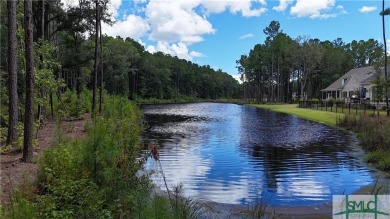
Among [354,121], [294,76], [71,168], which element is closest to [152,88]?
[294,76]

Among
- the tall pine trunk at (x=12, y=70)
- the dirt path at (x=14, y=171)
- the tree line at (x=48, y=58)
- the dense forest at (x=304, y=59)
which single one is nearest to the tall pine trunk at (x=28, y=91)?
the tree line at (x=48, y=58)

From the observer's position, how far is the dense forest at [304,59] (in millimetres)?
79062

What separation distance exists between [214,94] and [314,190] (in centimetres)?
13897

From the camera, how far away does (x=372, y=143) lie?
16.8 metres

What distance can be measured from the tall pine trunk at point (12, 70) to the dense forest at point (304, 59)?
7001 cm

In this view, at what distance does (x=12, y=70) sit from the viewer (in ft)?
38.8

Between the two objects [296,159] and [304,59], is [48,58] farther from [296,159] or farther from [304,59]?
[304,59]

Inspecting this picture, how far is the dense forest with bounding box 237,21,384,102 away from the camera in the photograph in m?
79.1

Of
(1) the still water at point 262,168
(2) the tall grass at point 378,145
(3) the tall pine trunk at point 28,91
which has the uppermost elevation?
(3) the tall pine trunk at point 28,91

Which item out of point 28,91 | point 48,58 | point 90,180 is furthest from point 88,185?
point 48,58

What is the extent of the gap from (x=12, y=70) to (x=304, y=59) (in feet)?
237

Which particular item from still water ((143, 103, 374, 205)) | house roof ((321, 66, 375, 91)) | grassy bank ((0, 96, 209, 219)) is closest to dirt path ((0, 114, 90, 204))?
grassy bank ((0, 96, 209, 219))

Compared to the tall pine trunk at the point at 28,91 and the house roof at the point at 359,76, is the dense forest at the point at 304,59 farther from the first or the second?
the tall pine trunk at the point at 28,91

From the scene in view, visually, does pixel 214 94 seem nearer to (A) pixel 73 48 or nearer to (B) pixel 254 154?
(A) pixel 73 48
